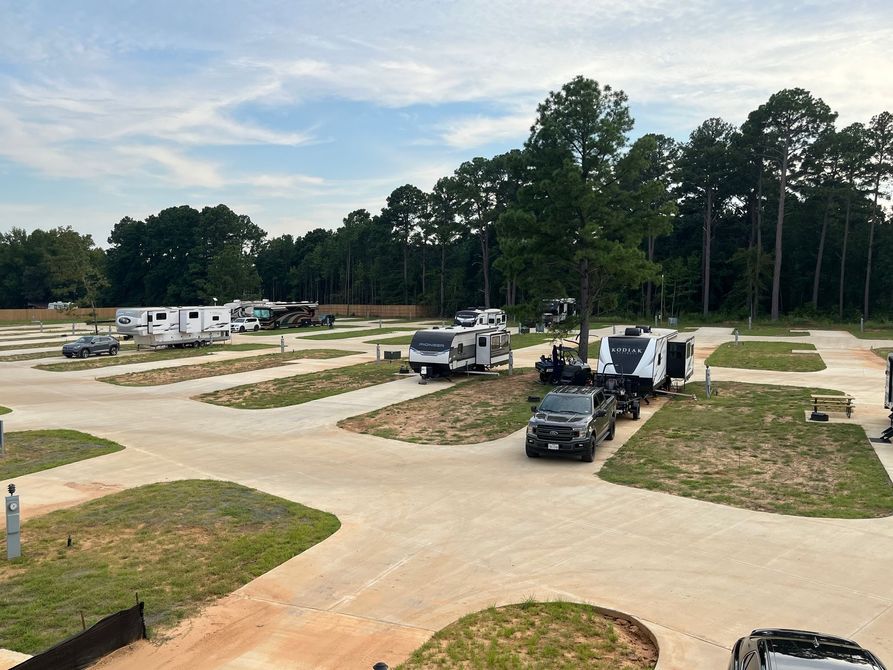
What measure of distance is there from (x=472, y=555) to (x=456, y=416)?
39.9 feet

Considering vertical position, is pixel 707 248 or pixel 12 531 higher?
pixel 707 248

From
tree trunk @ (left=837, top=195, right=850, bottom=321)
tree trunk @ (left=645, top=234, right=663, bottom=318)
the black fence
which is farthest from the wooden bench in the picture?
tree trunk @ (left=645, top=234, right=663, bottom=318)

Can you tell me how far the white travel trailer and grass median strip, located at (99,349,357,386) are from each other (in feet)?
29.3

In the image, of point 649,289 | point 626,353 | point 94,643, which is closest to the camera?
point 94,643

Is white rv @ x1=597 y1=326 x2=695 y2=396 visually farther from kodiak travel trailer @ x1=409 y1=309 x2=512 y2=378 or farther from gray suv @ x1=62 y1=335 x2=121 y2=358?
gray suv @ x1=62 y1=335 x2=121 y2=358

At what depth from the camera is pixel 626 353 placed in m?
23.9

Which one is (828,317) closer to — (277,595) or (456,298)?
(456,298)

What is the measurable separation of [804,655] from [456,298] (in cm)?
9120


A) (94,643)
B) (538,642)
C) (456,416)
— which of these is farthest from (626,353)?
(94,643)

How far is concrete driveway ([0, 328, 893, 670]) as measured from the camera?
301 inches

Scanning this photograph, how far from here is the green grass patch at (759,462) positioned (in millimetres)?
13023

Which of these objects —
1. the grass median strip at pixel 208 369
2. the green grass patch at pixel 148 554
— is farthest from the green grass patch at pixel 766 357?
the green grass patch at pixel 148 554

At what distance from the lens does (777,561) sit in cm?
983

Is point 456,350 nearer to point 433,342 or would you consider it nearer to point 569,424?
point 433,342
